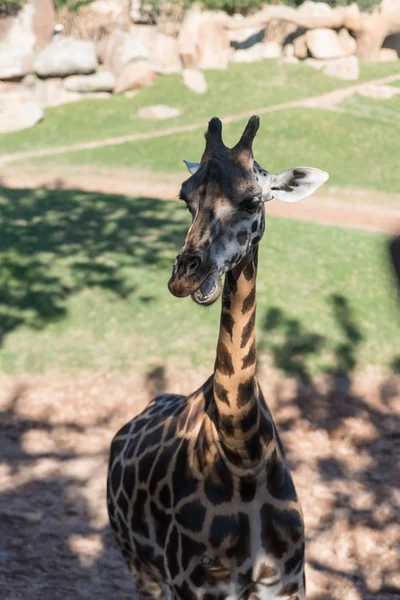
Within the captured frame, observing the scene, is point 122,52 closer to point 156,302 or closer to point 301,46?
point 301,46

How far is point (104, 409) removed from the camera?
30.0 ft

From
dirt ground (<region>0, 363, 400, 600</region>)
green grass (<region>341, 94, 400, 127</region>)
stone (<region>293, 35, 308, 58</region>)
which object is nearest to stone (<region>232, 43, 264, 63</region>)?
stone (<region>293, 35, 308, 58</region>)

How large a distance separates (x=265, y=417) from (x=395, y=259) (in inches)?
379

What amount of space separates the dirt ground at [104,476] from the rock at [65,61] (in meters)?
18.3

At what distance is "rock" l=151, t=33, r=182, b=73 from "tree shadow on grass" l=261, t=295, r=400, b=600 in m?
18.9

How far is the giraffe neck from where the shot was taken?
3.82 metres

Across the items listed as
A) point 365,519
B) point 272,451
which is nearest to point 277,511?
point 272,451

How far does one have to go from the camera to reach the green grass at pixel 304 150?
64.5ft

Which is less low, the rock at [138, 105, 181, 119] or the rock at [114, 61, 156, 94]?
the rock at [114, 61, 156, 94]

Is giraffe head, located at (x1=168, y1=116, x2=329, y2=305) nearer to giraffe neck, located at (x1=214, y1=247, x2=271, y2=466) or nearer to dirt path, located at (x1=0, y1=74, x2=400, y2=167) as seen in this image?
giraffe neck, located at (x1=214, y1=247, x2=271, y2=466)

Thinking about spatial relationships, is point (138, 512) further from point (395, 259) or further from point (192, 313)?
point (395, 259)

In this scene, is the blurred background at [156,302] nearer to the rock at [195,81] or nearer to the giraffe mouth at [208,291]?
the rock at [195,81]

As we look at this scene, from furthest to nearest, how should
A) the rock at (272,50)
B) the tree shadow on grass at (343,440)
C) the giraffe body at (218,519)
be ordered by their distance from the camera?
the rock at (272,50), the tree shadow on grass at (343,440), the giraffe body at (218,519)

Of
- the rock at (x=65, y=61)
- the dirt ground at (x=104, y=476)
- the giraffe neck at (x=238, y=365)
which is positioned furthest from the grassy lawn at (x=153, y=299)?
the rock at (x=65, y=61)
